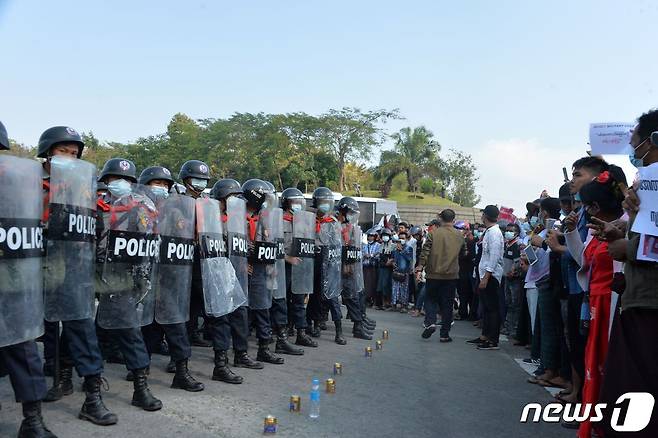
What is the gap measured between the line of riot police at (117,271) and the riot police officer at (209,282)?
0.04 feet

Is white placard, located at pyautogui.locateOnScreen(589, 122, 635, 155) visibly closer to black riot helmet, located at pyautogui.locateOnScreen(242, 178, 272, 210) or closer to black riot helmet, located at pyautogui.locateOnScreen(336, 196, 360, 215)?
black riot helmet, located at pyautogui.locateOnScreen(242, 178, 272, 210)

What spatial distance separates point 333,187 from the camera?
153ft

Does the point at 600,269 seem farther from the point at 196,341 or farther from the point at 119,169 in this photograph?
the point at 196,341

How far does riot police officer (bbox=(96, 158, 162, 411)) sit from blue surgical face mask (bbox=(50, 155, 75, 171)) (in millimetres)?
536

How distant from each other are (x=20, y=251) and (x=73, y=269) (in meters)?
0.63

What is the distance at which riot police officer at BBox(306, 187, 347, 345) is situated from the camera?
847 cm

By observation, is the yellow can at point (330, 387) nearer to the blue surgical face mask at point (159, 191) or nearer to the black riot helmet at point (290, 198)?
the blue surgical face mask at point (159, 191)

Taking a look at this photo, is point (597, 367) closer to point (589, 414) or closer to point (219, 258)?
point (589, 414)

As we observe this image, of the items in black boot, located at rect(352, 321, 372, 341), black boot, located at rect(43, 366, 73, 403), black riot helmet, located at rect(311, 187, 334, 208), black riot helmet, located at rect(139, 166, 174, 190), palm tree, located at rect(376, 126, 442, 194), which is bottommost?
black boot, located at rect(352, 321, 372, 341)

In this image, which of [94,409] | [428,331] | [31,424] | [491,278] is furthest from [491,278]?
[31,424]

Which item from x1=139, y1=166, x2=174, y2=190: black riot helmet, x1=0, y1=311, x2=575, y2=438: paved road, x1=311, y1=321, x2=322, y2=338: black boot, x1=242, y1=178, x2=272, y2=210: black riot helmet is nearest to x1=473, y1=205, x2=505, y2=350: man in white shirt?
x1=0, y1=311, x2=575, y2=438: paved road

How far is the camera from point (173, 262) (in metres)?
4.87

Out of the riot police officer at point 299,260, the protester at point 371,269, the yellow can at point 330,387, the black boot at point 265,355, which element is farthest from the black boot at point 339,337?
the protester at point 371,269

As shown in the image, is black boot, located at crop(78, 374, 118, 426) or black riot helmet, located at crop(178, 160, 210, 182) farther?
black riot helmet, located at crop(178, 160, 210, 182)
